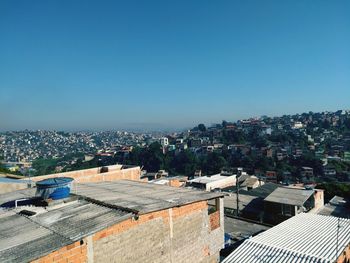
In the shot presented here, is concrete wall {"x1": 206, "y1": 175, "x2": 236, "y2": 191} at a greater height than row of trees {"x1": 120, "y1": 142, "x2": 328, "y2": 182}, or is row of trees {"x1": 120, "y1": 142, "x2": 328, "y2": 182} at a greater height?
concrete wall {"x1": 206, "y1": 175, "x2": 236, "y2": 191}

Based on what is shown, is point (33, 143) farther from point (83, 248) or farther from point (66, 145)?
point (83, 248)

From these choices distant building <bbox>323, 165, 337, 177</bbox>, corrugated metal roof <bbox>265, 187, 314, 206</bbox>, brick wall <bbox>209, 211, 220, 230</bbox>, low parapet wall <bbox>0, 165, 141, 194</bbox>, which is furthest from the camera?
distant building <bbox>323, 165, 337, 177</bbox>

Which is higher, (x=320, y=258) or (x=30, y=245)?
(x=30, y=245)

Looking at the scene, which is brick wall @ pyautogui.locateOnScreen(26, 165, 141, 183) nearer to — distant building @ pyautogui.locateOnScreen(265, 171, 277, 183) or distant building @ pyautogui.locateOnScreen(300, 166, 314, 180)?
distant building @ pyautogui.locateOnScreen(265, 171, 277, 183)

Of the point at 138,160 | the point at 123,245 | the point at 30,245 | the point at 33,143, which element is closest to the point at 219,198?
the point at 123,245

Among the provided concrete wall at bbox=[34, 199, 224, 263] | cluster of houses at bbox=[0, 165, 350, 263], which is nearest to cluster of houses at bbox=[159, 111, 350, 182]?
cluster of houses at bbox=[0, 165, 350, 263]

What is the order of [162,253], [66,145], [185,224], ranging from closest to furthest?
[162,253], [185,224], [66,145]

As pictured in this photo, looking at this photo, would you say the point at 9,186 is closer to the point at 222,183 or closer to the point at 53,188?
the point at 53,188

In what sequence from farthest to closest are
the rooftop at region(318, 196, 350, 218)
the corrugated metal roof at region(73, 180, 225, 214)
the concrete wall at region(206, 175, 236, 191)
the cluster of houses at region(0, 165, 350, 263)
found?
the concrete wall at region(206, 175, 236, 191), the rooftop at region(318, 196, 350, 218), the corrugated metal roof at region(73, 180, 225, 214), the cluster of houses at region(0, 165, 350, 263)
